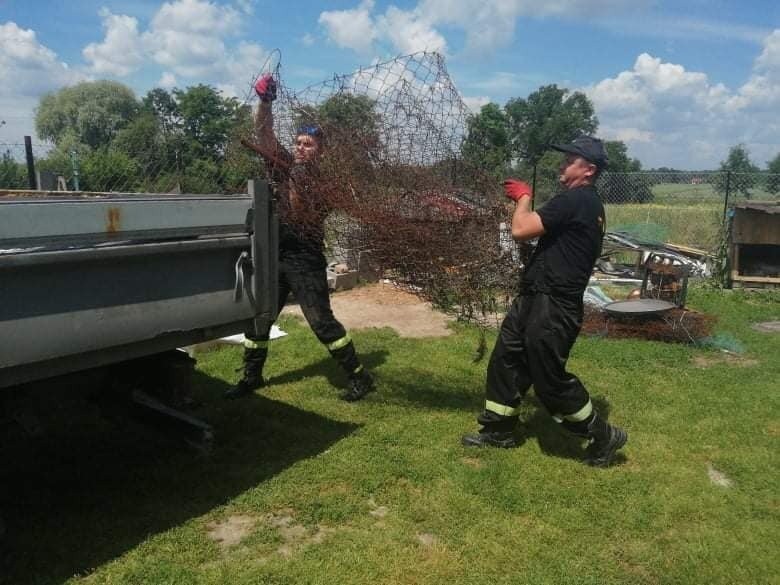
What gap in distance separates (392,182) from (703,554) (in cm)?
262

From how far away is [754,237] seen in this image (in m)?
10.7

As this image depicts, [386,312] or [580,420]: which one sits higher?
[580,420]

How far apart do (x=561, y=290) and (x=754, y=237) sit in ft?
28.9

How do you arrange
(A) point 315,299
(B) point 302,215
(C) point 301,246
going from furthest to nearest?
1. (A) point 315,299
2. (C) point 301,246
3. (B) point 302,215

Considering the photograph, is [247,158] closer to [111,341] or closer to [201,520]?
[111,341]

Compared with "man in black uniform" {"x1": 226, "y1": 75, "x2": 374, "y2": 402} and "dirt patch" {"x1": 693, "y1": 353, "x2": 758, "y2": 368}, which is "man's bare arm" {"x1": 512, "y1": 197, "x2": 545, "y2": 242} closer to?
"man in black uniform" {"x1": 226, "y1": 75, "x2": 374, "y2": 402}

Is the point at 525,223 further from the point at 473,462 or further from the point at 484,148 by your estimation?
the point at 473,462

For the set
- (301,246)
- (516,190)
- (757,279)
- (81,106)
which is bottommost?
(757,279)

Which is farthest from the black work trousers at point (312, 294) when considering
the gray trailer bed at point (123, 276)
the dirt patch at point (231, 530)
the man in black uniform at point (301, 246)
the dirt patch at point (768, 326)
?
the dirt patch at point (768, 326)

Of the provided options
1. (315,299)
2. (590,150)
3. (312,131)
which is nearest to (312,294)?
(315,299)

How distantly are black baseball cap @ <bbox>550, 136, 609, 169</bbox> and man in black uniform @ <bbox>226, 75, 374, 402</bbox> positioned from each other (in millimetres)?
1562

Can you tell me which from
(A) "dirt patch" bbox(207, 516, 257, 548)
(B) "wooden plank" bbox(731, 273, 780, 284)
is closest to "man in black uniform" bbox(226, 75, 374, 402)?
(A) "dirt patch" bbox(207, 516, 257, 548)

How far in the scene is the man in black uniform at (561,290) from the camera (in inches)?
142

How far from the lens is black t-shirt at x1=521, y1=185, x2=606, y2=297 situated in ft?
11.7
